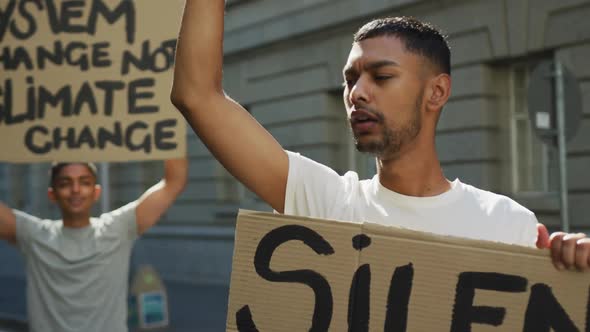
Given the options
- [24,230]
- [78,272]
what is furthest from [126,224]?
[24,230]

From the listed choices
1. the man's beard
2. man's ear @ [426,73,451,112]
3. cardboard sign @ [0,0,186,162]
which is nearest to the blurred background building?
cardboard sign @ [0,0,186,162]

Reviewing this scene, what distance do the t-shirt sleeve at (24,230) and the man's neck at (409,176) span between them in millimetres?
2425

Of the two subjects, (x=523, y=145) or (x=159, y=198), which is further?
(x=523, y=145)

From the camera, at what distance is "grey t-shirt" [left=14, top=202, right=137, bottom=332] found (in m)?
4.00

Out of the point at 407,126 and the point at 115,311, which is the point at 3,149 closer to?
the point at 115,311

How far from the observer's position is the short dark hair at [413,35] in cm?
223

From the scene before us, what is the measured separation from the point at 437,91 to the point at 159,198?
2171 millimetres

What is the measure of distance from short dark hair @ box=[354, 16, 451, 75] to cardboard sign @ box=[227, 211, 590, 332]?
507 millimetres

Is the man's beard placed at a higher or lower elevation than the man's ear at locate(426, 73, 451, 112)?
lower

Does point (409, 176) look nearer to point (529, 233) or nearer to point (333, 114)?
point (529, 233)

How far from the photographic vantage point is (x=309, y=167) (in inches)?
86.1

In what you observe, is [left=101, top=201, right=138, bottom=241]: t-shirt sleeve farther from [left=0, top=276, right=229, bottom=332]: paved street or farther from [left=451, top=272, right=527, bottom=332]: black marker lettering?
[left=0, top=276, right=229, bottom=332]: paved street

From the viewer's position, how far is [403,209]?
2.23 meters

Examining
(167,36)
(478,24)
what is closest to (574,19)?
(478,24)
